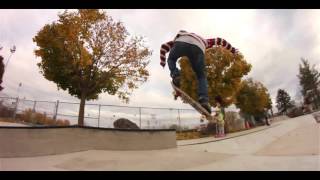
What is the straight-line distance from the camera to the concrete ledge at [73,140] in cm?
613

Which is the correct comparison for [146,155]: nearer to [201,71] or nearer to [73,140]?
[73,140]

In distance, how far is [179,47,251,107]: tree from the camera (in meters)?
17.5

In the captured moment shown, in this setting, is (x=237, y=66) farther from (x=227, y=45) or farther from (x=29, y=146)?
(x=29, y=146)

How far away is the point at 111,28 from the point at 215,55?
8011 millimetres

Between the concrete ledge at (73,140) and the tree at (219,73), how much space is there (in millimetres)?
8810

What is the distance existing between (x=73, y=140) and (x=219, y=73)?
13.4 m

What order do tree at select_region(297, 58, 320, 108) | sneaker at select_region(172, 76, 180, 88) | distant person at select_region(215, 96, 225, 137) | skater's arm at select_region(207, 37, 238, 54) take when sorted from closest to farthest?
sneaker at select_region(172, 76, 180, 88) < skater's arm at select_region(207, 37, 238, 54) < distant person at select_region(215, 96, 225, 137) < tree at select_region(297, 58, 320, 108)

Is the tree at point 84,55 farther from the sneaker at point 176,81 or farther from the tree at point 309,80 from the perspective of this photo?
the tree at point 309,80

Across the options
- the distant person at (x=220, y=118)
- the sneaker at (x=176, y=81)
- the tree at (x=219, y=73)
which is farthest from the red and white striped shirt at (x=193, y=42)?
the tree at (x=219, y=73)

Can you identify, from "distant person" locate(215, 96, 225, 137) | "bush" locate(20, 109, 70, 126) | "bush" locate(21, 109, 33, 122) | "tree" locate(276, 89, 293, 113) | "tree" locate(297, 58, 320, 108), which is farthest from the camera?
"tree" locate(276, 89, 293, 113)

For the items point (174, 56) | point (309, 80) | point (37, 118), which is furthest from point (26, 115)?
point (309, 80)

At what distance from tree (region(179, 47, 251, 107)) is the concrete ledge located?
347 inches

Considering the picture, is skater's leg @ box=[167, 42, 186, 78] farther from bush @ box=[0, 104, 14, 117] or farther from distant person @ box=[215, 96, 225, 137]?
bush @ box=[0, 104, 14, 117]

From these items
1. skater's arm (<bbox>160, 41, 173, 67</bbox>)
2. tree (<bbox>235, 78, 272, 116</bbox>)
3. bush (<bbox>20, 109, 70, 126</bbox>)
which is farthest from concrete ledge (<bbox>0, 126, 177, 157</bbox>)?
tree (<bbox>235, 78, 272, 116</bbox>)
